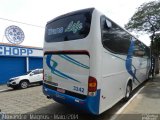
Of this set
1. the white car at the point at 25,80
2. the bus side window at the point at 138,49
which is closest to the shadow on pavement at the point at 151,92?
the bus side window at the point at 138,49

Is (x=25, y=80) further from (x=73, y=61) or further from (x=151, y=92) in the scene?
(x=73, y=61)

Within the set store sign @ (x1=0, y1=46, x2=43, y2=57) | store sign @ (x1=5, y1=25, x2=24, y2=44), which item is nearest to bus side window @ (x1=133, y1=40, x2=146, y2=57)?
store sign @ (x1=0, y1=46, x2=43, y2=57)

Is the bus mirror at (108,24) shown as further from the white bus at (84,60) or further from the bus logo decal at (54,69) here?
the bus logo decal at (54,69)

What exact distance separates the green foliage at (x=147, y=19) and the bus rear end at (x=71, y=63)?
18.4 m

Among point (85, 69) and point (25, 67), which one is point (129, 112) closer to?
point (85, 69)

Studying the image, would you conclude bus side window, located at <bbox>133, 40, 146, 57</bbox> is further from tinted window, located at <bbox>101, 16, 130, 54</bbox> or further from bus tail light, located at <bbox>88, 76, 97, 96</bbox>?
bus tail light, located at <bbox>88, 76, 97, 96</bbox>

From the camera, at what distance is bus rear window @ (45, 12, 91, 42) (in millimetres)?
4922

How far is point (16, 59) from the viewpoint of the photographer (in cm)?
1777

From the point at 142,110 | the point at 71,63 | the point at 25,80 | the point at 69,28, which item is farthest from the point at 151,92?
the point at 25,80

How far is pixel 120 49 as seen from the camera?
20.9 feet

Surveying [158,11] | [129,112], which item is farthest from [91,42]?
[158,11]

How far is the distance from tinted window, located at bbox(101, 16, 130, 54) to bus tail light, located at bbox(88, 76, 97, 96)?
3.51 ft

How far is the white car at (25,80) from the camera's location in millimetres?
13398

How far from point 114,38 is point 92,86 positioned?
1997 mm
